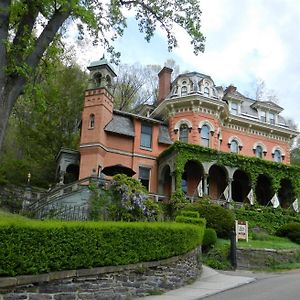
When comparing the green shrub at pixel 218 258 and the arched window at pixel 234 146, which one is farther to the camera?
the arched window at pixel 234 146

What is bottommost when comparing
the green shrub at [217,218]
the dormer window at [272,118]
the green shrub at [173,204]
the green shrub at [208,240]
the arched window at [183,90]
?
the green shrub at [208,240]

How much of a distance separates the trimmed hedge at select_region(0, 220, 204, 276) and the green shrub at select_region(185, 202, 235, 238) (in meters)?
10.6

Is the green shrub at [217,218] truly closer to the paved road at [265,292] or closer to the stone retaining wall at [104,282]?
the paved road at [265,292]

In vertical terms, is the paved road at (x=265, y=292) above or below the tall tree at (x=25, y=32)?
below

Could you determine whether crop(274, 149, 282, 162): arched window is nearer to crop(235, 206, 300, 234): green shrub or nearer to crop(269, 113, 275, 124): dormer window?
crop(269, 113, 275, 124): dormer window

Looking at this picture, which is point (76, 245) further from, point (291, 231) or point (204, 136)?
point (204, 136)

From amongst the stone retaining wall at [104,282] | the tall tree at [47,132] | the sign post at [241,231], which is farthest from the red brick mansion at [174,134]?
the stone retaining wall at [104,282]

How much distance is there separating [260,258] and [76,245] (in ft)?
41.5

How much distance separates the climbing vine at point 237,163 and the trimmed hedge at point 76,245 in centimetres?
1644

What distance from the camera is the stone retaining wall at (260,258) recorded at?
18.5m

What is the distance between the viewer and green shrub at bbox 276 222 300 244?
2384 cm

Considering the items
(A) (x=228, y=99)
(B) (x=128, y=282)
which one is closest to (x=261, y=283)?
(B) (x=128, y=282)

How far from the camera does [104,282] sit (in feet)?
30.0

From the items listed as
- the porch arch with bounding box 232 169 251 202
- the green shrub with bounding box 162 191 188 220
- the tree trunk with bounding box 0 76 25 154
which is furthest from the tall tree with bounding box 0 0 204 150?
the porch arch with bounding box 232 169 251 202
